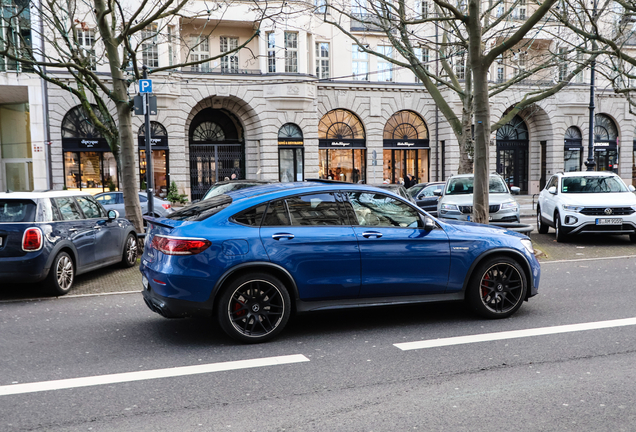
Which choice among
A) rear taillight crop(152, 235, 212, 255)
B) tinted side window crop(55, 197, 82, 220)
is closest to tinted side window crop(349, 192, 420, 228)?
rear taillight crop(152, 235, 212, 255)

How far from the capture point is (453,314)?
275 inches

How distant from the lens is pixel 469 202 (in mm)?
15289

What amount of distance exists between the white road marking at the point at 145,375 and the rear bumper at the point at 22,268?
3768 millimetres

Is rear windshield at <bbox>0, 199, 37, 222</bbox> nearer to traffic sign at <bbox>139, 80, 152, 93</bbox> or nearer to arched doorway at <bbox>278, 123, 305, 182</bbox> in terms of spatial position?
traffic sign at <bbox>139, 80, 152, 93</bbox>

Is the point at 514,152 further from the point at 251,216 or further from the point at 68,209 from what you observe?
the point at 251,216

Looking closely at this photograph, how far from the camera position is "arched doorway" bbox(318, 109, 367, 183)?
34.3 meters

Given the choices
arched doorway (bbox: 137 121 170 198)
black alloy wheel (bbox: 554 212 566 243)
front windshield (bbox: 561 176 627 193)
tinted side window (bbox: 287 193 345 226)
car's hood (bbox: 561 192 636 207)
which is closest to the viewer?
tinted side window (bbox: 287 193 345 226)

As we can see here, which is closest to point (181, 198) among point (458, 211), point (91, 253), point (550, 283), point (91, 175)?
point (91, 175)

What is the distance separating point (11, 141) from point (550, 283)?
2880cm

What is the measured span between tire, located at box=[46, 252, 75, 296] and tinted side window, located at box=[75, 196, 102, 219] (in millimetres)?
1045

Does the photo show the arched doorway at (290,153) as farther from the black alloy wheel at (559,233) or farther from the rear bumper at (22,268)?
the rear bumper at (22,268)

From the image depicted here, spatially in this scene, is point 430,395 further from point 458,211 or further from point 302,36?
point 302,36

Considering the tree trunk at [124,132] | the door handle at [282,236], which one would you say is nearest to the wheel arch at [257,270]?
the door handle at [282,236]

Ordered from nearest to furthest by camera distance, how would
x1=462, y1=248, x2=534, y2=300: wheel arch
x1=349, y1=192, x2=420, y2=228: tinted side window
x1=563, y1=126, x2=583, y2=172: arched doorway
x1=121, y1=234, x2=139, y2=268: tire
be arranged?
x1=349, y1=192, x2=420, y2=228: tinted side window
x1=462, y1=248, x2=534, y2=300: wheel arch
x1=121, y1=234, x2=139, y2=268: tire
x1=563, y1=126, x2=583, y2=172: arched doorway
